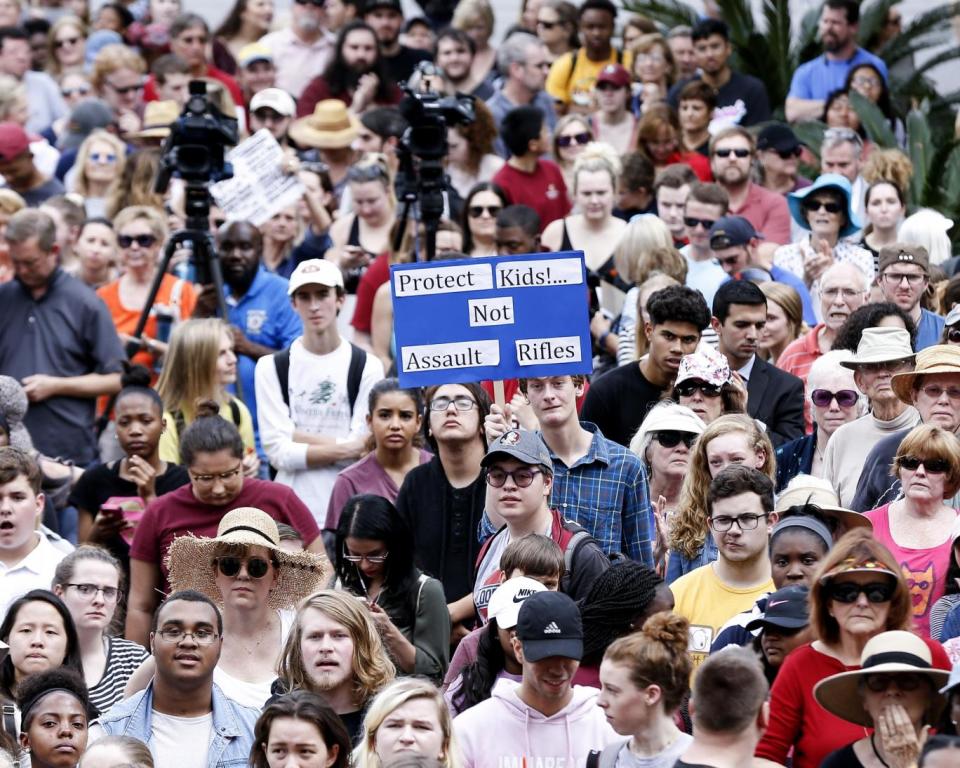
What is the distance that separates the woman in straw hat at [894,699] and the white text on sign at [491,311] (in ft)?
10.4

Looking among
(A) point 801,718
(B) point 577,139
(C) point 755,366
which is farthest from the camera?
(B) point 577,139

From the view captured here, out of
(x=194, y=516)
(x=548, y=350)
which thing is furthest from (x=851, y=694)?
(x=194, y=516)

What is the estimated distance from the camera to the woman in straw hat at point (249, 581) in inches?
338

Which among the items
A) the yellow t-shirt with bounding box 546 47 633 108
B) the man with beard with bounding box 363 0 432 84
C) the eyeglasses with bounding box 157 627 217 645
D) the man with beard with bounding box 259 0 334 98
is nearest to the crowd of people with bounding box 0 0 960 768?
the eyeglasses with bounding box 157 627 217 645

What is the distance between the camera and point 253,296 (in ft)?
41.9

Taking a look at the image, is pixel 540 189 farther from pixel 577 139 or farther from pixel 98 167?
pixel 98 167

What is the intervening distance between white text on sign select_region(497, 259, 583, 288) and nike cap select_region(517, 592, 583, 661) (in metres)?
Result: 2.62

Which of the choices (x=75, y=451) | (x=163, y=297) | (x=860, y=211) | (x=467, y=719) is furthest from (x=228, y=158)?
(x=467, y=719)

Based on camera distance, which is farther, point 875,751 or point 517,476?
point 517,476

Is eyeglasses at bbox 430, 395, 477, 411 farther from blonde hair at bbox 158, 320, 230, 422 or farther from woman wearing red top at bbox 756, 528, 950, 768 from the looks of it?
woman wearing red top at bbox 756, 528, 950, 768

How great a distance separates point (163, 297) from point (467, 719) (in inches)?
230

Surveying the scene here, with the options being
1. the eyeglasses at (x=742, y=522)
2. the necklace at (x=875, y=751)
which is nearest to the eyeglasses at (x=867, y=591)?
the necklace at (x=875, y=751)

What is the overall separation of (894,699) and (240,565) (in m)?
2.86

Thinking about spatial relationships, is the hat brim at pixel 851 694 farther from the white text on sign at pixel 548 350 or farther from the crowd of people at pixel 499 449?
the white text on sign at pixel 548 350
